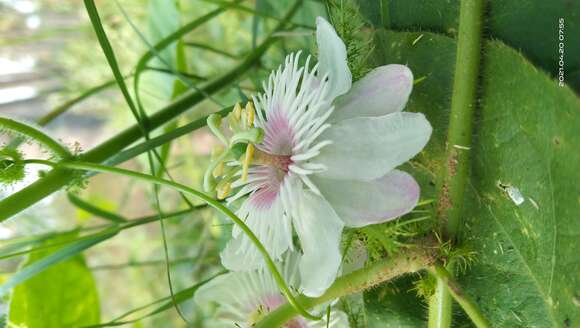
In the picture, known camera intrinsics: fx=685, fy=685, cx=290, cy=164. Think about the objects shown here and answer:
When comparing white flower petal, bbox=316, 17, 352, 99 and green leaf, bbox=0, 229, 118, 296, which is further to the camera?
green leaf, bbox=0, 229, 118, 296

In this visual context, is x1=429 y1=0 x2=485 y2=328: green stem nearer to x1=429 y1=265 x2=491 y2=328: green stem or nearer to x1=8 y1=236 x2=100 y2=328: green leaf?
x1=429 y1=265 x2=491 y2=328: green stem

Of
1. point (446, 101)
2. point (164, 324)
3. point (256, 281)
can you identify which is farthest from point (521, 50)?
point (164, 324)

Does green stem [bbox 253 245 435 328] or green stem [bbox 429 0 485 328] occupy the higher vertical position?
green stem [bbox 429 0 485 328]

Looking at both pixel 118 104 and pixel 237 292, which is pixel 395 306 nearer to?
pixel 237 292

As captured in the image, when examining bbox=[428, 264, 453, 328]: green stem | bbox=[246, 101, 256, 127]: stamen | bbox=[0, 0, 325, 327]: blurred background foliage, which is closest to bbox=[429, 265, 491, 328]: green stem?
bbox=[428, 264, 453, 328]: green stem

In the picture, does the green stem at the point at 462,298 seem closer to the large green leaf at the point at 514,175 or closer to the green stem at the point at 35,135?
the large green leaf at the point at 514,175

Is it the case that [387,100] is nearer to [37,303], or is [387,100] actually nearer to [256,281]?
[256,281]
